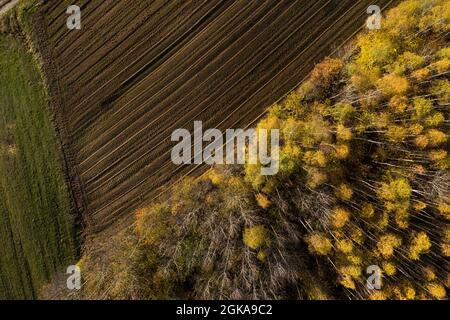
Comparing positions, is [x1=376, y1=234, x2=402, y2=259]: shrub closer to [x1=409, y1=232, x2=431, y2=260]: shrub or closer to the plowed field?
[x1=409, y1=232, x2=431, y2=260]: shrub

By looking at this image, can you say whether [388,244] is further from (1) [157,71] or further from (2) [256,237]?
(1) [157,71]

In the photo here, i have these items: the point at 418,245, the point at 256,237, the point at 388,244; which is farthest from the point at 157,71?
the point at 418,245

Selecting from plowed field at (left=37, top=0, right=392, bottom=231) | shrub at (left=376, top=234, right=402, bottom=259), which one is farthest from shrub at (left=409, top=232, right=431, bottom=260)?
plowed field at (left=37, top=0, right=392, bottom=231)

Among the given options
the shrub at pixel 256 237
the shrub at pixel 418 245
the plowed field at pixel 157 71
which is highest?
the plowed field at pixel 157 71

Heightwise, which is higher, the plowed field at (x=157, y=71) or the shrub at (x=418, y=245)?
the plowed field at (x=157, y=71)

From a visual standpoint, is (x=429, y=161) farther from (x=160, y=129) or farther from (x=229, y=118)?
(x=160, y=129)

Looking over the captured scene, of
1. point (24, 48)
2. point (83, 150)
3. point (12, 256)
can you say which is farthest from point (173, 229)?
point (24, 48)

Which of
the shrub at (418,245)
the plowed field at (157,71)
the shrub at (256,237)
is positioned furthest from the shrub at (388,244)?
the plowed field at (157,71)

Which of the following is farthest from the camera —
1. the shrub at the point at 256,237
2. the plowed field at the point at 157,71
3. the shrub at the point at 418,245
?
the plowed field at the point at 157,71

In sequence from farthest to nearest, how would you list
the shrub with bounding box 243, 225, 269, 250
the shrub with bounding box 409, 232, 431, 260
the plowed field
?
the plowed field
the shrub with bounding box 409, 232, 431, 260
the shrub with bounding box 243, 225, 269, 250

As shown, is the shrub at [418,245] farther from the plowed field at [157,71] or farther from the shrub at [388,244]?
the plowed field at [157,71]

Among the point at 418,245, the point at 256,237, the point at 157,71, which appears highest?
the point at 157,71
